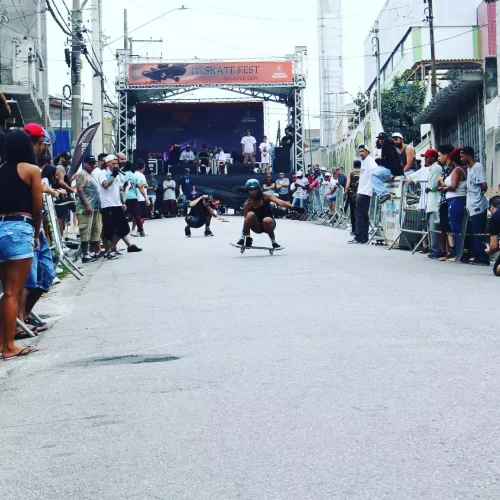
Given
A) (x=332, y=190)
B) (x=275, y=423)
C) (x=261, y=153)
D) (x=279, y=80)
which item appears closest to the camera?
(x=275, y=423)

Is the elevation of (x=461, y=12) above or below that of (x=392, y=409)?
above

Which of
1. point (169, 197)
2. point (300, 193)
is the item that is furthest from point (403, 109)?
point (169, 197)

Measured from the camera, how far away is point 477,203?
15.7m

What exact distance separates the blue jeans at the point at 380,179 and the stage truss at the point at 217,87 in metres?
23.2

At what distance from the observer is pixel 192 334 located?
29.6ft

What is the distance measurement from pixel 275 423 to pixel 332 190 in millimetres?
27309

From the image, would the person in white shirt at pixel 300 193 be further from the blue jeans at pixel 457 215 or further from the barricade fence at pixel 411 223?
the blue jeans at pixel 457 215

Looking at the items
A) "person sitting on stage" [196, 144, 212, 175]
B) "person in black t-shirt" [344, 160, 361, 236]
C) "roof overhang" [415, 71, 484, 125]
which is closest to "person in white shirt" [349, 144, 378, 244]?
"person in black t-shirt" [344, 160, 361, 236]

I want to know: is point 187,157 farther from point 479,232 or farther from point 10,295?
point 10,295

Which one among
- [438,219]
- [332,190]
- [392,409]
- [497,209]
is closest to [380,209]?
[438,219]

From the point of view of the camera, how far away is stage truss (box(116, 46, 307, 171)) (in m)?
43.8

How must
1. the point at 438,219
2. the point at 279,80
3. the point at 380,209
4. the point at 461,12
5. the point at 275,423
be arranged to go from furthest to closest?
1. the point at 461,12
2. the point at 279,80
3. the point at 380,209
4. the point at 438,219
5. the point at 275,423

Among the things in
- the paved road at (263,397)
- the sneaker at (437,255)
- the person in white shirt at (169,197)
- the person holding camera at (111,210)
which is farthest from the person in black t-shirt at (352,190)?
the person in white shirt at (169,197)

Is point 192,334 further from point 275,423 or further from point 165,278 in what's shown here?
point 165,278
